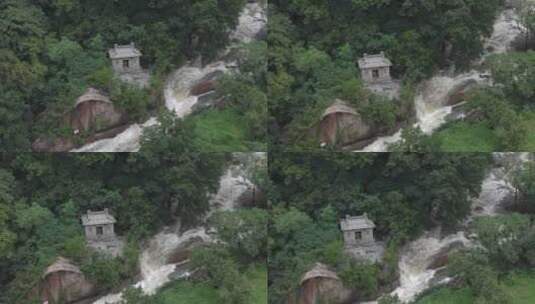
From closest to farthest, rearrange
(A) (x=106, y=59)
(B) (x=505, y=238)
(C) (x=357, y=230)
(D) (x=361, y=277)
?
(D) (x=361, y=277) → (C) (x=357, y=230) → (A) (x=106, y=59) → (B) (x=505, y=238)

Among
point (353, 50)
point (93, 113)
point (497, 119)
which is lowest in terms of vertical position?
point (497, 119)

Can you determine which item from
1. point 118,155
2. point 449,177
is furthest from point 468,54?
point 118,155

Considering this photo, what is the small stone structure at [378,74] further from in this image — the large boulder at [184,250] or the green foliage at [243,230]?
the large boulder at [184,250]

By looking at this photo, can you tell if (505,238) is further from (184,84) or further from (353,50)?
(184,84)

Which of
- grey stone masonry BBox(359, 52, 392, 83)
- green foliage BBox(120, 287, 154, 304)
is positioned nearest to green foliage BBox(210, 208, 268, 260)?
green foliage BBox(120, 287, 154, 304)

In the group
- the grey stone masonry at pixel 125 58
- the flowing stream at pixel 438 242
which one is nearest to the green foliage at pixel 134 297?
the grey stone masonry at pixel 125 58

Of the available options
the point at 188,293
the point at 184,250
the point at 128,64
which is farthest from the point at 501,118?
the point at 128,64

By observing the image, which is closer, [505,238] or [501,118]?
[501,118]
